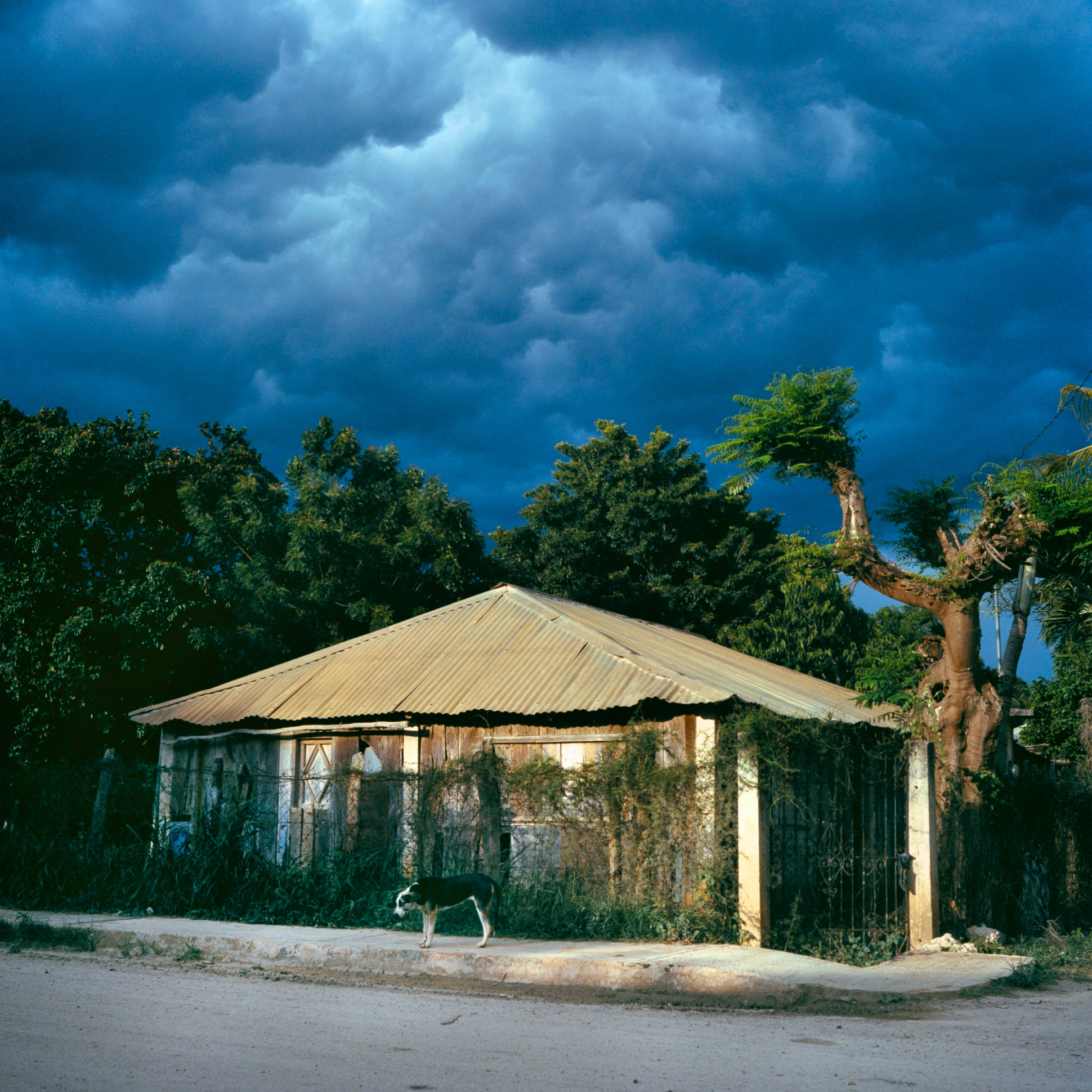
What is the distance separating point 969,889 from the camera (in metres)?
12.8

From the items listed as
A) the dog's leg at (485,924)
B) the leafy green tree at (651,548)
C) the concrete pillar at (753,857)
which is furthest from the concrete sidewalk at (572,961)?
the leafy green tree at (651,548)

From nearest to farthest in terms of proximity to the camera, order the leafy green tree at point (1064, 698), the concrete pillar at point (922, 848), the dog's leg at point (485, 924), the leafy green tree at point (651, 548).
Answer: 1. the dog's leg at point (485, 924)
2. the concrete pillar at point (922, 848)
3. the leafy green tree at point (1064, 698)
4. the leafy green tree at point (651, 548)

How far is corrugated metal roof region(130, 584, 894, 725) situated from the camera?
12867 mm

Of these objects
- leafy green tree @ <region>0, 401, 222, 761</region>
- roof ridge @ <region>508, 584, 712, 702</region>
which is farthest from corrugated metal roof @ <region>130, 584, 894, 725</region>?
leafy green tree @ <region>0, 401, 222, 761</region>

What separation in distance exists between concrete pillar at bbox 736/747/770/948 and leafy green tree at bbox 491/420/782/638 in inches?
667

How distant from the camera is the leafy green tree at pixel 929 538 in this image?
47.5 feet

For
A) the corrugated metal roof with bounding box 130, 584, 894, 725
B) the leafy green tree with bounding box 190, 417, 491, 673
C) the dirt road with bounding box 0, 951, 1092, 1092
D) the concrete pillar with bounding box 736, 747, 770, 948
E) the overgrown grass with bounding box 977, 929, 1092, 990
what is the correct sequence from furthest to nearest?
the leafy green tree with bounding box 190, 417, 491, 673 < the corrugated metal roof with bounding box 130, 584, 894, 725 < the concrete pillar with bounding box 736, 747, 770, 948 < the overgrown grass with bounding box 977, 929, 1092, 990 < the dirt road with bounding box 0, 951, 1092, 1092

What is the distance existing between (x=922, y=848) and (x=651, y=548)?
16.8 meters

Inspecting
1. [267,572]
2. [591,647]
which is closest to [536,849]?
[591,647]

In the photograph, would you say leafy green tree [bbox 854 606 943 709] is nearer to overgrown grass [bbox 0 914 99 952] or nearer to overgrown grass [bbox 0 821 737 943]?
overgrown grass [bbox 0 821 737 943]

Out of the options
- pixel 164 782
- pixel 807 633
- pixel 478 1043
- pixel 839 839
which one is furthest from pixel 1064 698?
pixel 478 1043

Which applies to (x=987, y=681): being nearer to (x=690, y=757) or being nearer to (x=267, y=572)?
(x=690, y=757)

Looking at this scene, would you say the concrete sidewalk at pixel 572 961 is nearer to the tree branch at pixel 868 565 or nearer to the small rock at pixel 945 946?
the small rock at pixel 945 946

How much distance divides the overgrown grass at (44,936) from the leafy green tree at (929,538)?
10.6 m
